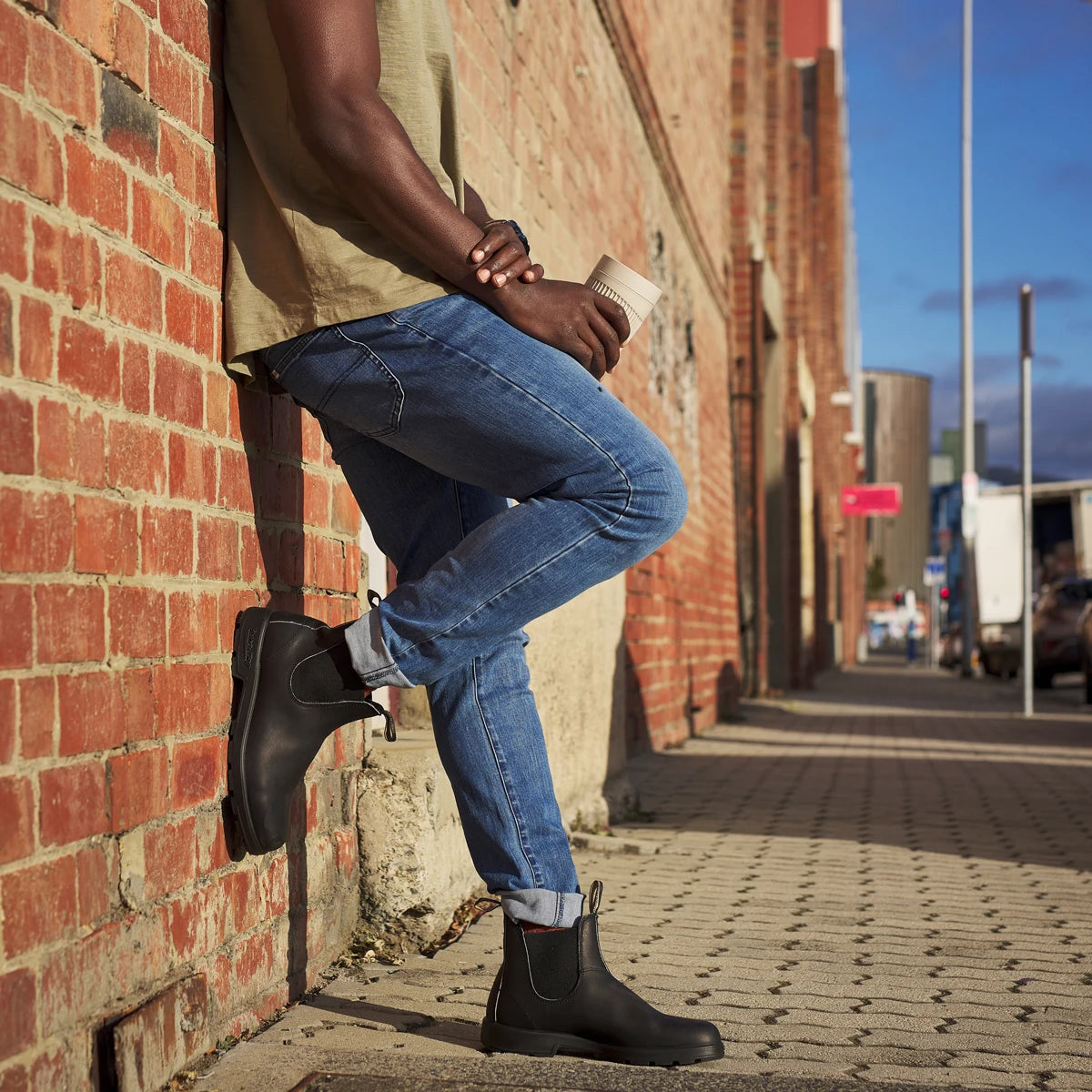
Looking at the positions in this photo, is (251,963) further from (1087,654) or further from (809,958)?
(1087,654)

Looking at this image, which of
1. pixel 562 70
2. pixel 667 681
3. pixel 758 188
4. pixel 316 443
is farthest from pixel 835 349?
pixel 316 443

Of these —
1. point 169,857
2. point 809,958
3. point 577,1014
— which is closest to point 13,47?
point 169,857

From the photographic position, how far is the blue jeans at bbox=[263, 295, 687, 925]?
2176 millimetres

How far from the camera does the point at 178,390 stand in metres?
2.23

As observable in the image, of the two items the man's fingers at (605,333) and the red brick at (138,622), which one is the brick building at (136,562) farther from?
the man's fingers at (605,333)

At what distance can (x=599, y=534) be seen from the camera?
2.23m

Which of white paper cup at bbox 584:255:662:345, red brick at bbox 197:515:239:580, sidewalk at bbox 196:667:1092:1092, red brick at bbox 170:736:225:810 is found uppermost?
white paper cup at bbox 584:255:662:345

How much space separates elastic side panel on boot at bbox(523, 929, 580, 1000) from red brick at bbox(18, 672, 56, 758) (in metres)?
0.93

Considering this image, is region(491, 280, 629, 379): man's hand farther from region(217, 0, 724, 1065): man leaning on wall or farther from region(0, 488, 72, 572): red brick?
region(0, 488, 72, 572): red brick

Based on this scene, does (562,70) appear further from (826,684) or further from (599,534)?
(826,684)

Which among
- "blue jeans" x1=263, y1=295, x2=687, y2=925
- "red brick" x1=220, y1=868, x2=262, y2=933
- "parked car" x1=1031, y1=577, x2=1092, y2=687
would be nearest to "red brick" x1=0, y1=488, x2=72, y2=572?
"blue jeans" x1=263, y1=295, x2=687, y2=925

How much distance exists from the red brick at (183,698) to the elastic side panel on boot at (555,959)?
2.14 ft

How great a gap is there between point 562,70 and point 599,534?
3.77 meters

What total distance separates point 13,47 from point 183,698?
0.98 m
